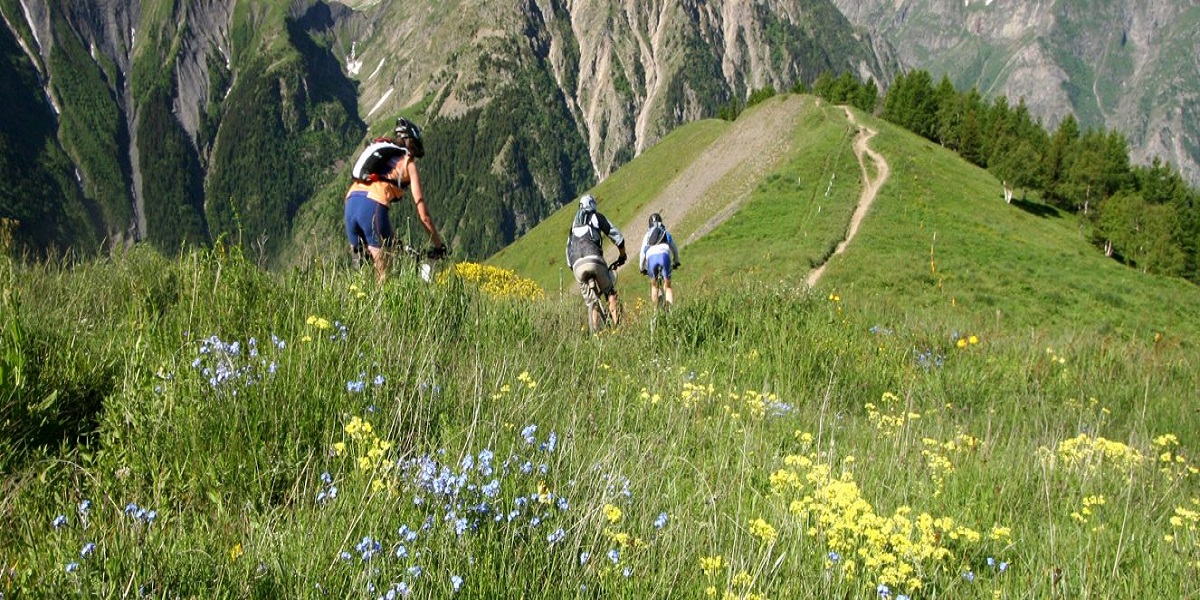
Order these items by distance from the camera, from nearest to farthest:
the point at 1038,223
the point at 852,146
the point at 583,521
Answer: the point at 583,521 → the point at 1038,223 → the point at 852,146

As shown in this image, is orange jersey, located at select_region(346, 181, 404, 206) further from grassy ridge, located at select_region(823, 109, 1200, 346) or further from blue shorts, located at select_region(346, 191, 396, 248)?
grassy ridge, located at select_region(823, 109, 1200, 346)

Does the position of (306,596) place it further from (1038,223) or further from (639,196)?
(639,196)

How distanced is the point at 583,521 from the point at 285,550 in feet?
3.02

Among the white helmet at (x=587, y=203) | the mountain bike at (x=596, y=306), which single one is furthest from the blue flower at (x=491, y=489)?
the white helmet at (x=587, y=203)

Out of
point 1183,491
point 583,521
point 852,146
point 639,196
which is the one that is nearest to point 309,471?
point 583,521

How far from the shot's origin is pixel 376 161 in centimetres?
821

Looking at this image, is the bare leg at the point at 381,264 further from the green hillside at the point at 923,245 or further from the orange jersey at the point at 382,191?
the green hillside at the point at 923,245

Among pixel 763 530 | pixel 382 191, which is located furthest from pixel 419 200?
pixel 763 530

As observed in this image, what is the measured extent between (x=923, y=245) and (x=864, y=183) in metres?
11.6

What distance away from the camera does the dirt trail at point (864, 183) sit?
34.5 m

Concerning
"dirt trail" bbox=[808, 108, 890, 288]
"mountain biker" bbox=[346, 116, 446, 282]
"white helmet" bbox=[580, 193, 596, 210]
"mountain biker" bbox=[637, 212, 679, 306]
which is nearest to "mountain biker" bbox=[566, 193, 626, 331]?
"white helmet" bbox=[580, 193, 596, 210]

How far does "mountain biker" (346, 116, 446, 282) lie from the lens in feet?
26.4

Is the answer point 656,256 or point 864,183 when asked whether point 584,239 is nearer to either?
point 656,256

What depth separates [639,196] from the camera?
7906cm
